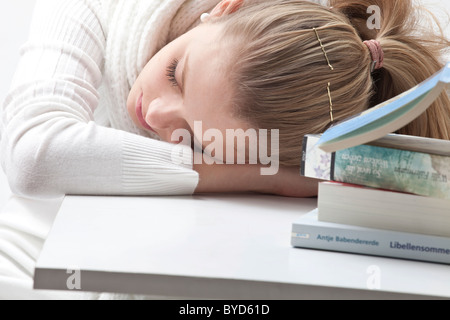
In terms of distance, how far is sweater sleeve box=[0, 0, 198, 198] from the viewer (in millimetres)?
792

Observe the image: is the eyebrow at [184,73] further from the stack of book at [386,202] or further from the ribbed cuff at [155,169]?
the stack of book at [386,202]

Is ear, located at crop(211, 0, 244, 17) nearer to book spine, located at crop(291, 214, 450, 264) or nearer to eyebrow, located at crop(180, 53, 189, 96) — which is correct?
eyebrow, located at crop(180, 53, 189, 96)

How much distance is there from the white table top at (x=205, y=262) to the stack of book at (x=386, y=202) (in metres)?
0.02

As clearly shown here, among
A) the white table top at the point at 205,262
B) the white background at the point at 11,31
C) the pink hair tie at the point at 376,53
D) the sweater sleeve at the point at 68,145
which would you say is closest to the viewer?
the white table top at the point at 205,262

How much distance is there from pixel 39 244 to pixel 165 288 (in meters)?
0.41

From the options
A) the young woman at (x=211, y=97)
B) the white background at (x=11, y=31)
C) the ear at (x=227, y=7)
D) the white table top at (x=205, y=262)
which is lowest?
the white table top at (x=205, y=262)

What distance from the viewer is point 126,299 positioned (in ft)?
2.13

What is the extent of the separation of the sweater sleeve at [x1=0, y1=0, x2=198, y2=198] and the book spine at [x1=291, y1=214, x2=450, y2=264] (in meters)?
0.27

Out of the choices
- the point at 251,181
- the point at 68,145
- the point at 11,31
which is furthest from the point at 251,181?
the point at 11,31

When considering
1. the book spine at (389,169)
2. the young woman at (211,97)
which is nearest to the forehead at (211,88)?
the young woman at (211,97)

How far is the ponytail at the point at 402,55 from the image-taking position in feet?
3.14

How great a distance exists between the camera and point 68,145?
0.81 m

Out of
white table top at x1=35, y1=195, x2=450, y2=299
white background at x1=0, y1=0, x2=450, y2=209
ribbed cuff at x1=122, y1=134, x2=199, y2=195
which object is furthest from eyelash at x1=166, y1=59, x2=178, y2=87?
white background at x1=0, y1=0, x2=450, y2=209
